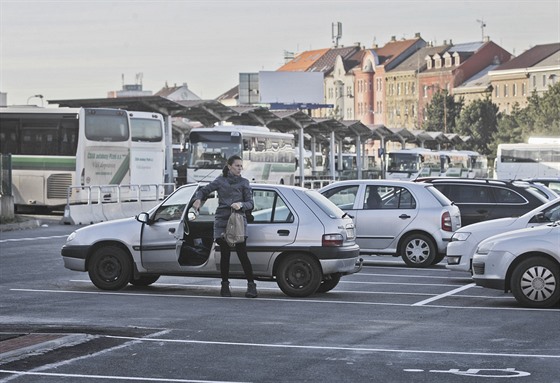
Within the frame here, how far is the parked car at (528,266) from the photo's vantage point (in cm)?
1564

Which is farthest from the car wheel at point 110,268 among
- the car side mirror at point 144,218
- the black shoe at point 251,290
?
the black shoe at point 251,290

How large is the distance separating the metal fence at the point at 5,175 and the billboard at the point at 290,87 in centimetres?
8028

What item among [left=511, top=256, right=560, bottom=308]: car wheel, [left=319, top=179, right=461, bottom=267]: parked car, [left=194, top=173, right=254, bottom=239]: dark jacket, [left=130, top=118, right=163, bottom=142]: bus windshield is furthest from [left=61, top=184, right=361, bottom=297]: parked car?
[left=130, top=118, right=163, bottom=142]: bus windshield

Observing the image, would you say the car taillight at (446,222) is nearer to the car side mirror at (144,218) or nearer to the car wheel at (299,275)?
the car wheel at (299,275)

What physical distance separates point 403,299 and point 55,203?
90.7 ft

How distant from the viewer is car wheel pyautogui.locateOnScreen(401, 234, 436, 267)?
922 inches

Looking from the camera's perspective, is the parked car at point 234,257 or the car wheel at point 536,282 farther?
the parked car at point 234,257

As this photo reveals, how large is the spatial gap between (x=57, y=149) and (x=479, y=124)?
100983mm

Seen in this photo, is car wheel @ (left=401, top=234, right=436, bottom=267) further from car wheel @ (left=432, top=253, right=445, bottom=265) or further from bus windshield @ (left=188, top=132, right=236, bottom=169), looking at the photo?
bus windshield @ (left=188, top=132, right=236, bottom=169)

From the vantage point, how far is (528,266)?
15.8m

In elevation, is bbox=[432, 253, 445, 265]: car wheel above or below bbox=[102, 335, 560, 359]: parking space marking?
above

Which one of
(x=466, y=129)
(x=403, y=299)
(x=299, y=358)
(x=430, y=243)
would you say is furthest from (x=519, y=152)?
(x=299, y=358)

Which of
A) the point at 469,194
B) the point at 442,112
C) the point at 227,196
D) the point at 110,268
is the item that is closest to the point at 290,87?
the point at 442,112

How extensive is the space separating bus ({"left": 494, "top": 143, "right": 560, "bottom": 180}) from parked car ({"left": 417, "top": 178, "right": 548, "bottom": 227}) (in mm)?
66496
